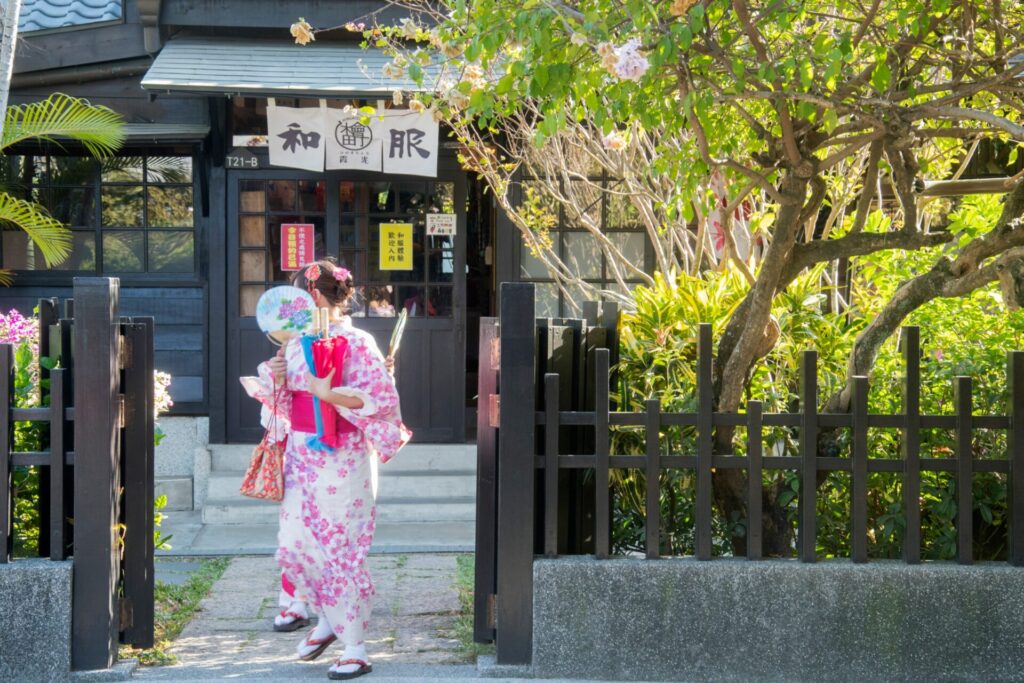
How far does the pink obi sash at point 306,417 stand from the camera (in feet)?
17.2

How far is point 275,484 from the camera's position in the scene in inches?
210

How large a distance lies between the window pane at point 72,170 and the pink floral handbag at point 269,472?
212 inches

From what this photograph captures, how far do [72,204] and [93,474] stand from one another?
5.54m

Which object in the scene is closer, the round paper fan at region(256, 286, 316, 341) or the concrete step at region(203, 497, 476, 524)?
the round paper fan at region(256, 286, 316, 341)

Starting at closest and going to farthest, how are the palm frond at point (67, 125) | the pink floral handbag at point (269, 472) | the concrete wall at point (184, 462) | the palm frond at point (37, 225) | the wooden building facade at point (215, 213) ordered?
1. the pink floral handbag at point (269, 472)
2. the palm frond at point (67, 125)
3. the palm frond at point (37, 225)
4. the concrete wall at point (184, 462)
5. the wooden building facade at point (215, 213)

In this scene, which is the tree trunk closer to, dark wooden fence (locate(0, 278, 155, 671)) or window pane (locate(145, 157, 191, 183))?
dark wooden fence (locate(0, 278, 155, 671))

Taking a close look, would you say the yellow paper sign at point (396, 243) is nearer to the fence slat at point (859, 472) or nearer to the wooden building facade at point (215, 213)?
the wooden building facade at point (215, 213)

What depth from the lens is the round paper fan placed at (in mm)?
5164

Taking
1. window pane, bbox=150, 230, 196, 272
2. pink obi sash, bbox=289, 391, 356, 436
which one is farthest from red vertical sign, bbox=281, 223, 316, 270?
pink obi sash, bbox=289, 391, 356, 436

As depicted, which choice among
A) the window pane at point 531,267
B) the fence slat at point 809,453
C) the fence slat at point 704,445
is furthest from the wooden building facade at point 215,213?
the fence slat at point 809,453

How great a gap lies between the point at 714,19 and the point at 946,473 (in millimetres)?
2384

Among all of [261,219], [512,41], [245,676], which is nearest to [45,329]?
[245,676]

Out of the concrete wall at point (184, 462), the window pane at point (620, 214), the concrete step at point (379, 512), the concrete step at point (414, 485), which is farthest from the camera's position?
the window pane at point (620, 214)

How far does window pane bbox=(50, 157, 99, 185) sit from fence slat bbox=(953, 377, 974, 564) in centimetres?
753
